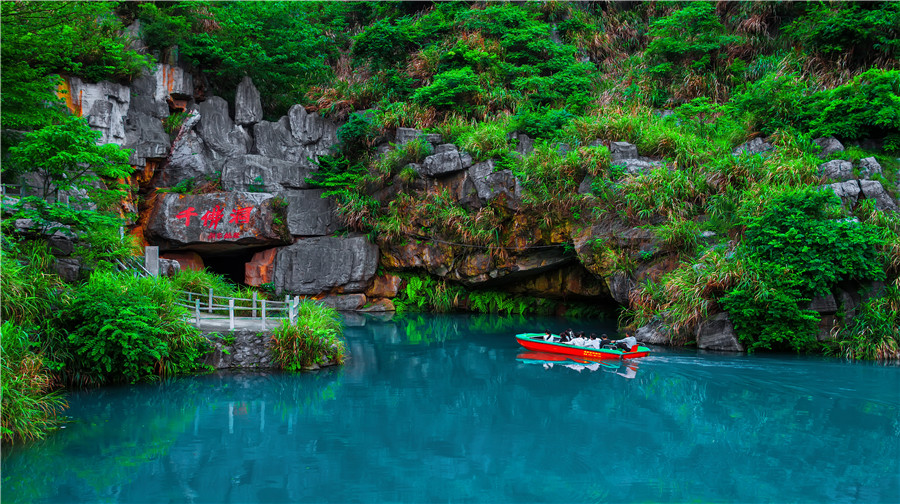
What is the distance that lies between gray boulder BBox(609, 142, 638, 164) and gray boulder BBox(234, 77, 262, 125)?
11814 mm

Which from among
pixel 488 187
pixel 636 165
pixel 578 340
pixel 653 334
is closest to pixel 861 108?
pixel 636 165

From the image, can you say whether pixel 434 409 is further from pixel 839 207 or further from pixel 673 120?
pixel 673 120

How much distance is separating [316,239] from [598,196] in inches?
349

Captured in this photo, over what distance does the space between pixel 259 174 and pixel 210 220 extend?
207 cm

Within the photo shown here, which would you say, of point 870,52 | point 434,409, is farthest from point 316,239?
point 870,52

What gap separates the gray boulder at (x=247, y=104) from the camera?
19.9 metres

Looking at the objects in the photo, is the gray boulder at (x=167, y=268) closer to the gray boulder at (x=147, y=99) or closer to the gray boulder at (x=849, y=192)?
the gray boulder at (x=147, y=99)

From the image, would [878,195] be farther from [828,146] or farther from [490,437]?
[490,437]

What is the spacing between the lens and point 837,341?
12047mm

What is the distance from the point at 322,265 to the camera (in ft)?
61.0

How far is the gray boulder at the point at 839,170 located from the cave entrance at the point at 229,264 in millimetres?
16881

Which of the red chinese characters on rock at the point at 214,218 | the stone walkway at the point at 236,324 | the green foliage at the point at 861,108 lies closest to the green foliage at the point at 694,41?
the green foliage at the point at 861,108

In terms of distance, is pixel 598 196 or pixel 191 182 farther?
pixel 191 182

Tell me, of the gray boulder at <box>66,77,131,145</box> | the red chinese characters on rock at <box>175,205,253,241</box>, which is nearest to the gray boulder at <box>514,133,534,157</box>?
the red chinese characters on rock at <box>175,205,253,241</box>
